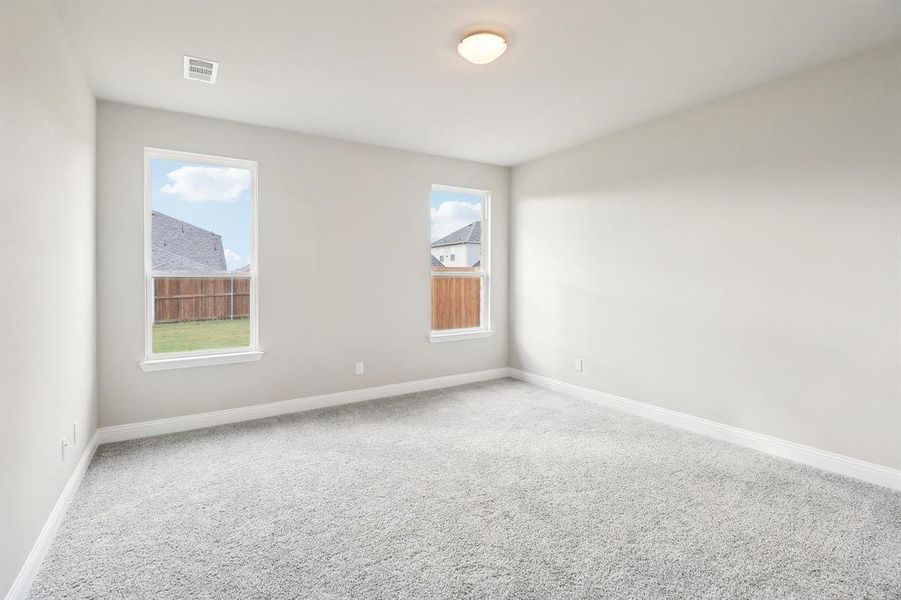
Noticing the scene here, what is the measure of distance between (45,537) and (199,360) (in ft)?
6.10

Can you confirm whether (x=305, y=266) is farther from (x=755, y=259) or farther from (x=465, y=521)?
(x=755, y=259)

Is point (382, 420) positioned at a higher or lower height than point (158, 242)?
lower

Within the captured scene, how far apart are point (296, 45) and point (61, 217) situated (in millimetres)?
1606

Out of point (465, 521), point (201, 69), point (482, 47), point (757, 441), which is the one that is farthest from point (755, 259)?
point (201, 69)

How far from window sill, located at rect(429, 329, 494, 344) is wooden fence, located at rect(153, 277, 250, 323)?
199 cm

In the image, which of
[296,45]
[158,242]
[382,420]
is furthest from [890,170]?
[158,242]

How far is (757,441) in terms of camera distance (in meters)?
3.33

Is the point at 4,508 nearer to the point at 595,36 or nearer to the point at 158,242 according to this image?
the point at 158,242

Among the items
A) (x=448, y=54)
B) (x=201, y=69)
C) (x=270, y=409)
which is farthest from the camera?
(x=270, y=409)

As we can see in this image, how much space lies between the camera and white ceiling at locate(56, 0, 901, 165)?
7.75ft

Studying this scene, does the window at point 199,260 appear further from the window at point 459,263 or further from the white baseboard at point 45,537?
the window at point 459,263

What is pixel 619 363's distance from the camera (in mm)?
4367

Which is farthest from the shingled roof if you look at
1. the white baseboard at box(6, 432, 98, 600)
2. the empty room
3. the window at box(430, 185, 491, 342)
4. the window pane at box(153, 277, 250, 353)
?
the white baseboard at box(6, 432, 98, 600)

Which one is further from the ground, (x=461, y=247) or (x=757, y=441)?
(x=461, y=247)
